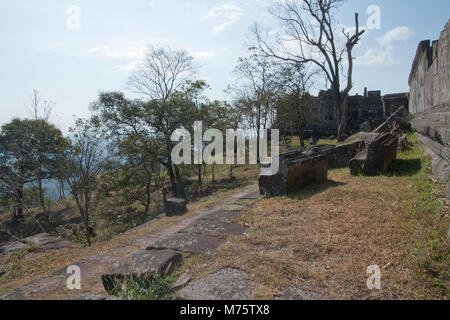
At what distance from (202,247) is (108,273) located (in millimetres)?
1053

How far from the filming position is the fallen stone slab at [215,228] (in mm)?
3609

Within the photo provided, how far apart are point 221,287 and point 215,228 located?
5.39 feet

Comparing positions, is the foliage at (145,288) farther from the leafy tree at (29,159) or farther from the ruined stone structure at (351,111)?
the ruined stone structure at (351,111)

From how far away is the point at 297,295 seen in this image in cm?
202

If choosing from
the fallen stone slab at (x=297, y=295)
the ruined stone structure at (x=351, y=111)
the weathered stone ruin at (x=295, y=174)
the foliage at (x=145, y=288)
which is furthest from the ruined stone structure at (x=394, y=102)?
the foliage at (x=145, y=288)

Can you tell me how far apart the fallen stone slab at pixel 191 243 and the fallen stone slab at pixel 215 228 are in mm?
177

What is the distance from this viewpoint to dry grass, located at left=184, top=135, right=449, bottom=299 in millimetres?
2076

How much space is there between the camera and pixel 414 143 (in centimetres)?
705

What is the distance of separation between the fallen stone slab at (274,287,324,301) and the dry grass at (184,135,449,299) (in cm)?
6

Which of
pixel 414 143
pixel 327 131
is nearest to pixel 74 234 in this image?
pixel 414 143

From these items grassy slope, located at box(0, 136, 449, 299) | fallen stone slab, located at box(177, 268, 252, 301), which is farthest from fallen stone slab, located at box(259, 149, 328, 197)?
fallen stone slab, located at box(177, 268, 252, 301)

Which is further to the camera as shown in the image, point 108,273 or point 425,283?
point 108,273

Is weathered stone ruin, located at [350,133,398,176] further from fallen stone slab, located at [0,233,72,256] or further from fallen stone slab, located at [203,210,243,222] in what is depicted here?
fallen stone slab, located at [0,233,72,256]
